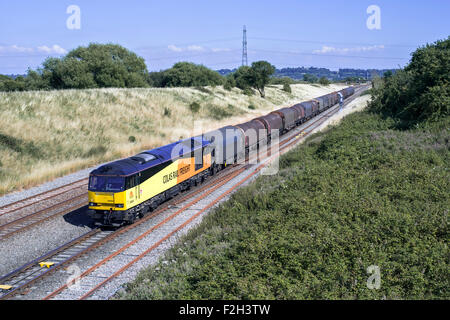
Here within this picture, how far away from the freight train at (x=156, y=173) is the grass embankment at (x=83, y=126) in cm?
1059

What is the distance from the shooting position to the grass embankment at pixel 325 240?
Answer: 968cm

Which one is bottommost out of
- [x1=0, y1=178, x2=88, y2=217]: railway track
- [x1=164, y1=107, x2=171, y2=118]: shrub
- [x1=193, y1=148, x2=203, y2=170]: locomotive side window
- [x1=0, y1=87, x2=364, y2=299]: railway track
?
[x1=0, y1=87, x2=364, y2=299]: railway track

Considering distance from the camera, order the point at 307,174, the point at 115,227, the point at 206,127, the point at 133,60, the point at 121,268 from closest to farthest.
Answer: the point at 121,268 → the point at 115,227 → the point at 307,174 → the point at 206,127 → the point at 133,60

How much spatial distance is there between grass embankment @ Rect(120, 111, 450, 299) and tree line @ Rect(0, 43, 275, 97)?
54.7 m

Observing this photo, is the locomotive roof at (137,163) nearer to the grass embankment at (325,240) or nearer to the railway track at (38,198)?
the grass embankment at (325,240)

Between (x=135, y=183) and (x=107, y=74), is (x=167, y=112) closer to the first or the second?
(x=107, y=74)

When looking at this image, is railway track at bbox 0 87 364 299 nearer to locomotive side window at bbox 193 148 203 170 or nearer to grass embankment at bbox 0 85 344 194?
locomotive side window at bbox 193 148 203 170

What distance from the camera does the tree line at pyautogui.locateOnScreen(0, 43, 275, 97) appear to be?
63.8 metres

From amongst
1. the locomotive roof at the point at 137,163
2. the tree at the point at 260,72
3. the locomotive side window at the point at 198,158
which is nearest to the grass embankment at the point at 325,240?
the locomotive roof at the point at 137,163

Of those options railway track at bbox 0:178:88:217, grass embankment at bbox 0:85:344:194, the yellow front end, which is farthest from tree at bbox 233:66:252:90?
the yellow front end
